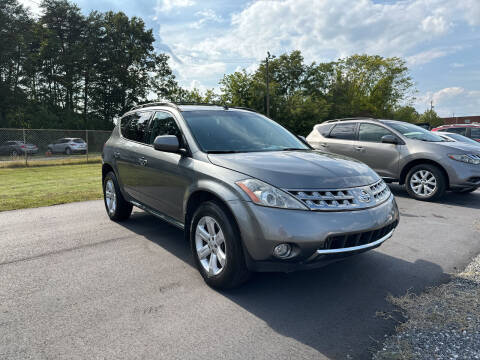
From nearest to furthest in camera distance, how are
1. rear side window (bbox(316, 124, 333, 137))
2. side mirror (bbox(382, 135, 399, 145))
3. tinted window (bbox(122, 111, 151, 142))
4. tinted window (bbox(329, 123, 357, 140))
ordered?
tinted window (bbox(122, 111, 151, 142)), side mirror (bbox(382, 135, 399, 145)), tinted window (bbox(329, 123, 357, 140)), rear side window (bbox(316, 124, 333, 137))

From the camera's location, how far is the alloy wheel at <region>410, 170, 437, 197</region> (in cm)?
746

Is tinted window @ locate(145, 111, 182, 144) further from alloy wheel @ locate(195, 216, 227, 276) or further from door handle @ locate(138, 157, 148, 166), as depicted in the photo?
alloy wheel @ locate(195, 216, 227, 276)

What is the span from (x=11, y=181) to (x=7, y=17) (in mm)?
38074

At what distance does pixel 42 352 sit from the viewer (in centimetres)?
236

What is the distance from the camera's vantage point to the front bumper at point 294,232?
2.76 m

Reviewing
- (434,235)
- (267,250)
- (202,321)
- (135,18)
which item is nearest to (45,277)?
(202,321)

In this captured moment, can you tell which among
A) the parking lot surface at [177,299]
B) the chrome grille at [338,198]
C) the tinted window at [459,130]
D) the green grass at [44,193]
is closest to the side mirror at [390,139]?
the parking lot surface at [177,299]

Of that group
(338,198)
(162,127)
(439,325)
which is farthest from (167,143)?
(439,325)

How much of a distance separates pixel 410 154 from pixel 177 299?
6.40 m

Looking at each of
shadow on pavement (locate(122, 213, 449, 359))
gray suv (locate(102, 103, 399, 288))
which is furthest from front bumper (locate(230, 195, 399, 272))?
shadow on pavement (locate(122, 213, 449, 359))

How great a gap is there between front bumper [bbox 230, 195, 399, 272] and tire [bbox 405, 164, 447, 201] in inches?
208

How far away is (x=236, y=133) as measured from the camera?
4094 millimetres

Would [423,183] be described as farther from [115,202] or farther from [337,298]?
[115,202]

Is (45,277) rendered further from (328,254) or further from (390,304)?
(390,304)
